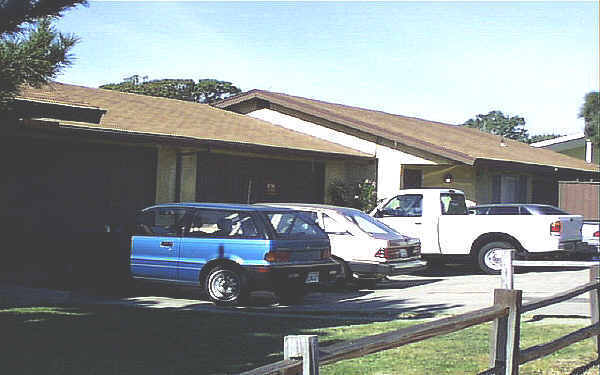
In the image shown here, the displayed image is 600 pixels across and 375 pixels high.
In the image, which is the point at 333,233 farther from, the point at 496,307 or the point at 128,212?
the point at 496,307

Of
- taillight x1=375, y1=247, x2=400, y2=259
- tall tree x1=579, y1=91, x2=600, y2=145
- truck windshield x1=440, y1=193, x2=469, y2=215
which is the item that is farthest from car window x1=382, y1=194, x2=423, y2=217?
tall tree x1=579, y1=91, x2=600, y2=145

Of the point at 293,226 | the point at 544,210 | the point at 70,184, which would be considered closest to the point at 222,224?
the point at 293,226

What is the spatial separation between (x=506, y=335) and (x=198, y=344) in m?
3.83

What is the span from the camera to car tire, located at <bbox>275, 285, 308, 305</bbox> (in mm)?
12930

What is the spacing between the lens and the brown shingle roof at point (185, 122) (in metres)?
19.0

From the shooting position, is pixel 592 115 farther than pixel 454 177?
Yes

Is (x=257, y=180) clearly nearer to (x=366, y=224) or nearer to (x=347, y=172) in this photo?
(x=347, y=172)

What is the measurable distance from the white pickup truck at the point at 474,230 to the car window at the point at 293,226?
574 cm

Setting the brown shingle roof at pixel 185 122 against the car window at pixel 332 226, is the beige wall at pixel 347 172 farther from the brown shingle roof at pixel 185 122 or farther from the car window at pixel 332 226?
the car window at pixel 332 226

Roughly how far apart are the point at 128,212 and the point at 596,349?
10.9 metres

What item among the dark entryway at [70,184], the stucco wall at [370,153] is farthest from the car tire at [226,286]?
the stucco wall at [370,153]

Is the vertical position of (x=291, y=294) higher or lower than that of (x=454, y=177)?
lower

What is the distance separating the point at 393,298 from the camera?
1436 centimetres

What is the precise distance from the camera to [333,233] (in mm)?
15430
